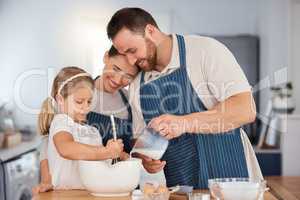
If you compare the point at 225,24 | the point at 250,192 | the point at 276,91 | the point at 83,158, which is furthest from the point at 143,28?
the point at 225,24

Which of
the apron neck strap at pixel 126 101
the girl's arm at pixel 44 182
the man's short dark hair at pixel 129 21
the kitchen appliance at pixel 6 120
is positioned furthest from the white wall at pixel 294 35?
the girl's arm at pixel 44 182

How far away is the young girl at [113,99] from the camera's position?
209 cm

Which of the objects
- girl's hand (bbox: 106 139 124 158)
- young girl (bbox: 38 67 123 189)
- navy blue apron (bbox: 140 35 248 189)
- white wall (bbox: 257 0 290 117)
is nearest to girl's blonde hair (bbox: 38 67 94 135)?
young girl (bbox: 38 67 123 189)

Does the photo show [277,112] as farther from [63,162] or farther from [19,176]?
[63,162]

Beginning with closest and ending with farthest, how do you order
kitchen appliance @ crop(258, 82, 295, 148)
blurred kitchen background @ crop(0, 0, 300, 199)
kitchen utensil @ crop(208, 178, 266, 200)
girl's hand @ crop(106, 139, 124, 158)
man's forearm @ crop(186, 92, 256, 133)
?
kitchen utensil @ crop(208, 178, 266, 200) < girl's hand @ crop(106, 139, 124, 158) < man's forearm @ crop(186, 92, 256, 133) < kitchen appliance @ crop(258, 82, 295, 148) < blurred kitchen background @ crop(0, 0, 300, 199)

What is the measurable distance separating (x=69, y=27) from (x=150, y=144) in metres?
3.99

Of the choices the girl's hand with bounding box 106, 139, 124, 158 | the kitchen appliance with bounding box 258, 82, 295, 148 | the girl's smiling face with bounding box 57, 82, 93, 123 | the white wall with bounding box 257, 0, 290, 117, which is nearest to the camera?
the girl's hand with bounding box 106, 139, 124, 158

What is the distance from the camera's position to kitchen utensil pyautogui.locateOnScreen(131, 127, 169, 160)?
177 cm

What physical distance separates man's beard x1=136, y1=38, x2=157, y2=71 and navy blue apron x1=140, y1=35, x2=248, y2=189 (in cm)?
5

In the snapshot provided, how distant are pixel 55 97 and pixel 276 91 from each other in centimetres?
289

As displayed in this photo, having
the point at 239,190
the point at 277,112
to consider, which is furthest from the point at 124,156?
the point at 277,112

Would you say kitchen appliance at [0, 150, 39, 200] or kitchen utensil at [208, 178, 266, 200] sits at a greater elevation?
kitchen utensil at [208, 178, 266, 200]

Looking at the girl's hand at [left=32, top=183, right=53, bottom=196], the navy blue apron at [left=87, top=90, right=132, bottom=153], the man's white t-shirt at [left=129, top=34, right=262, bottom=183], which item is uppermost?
the man's white t-shirt at [left=129, top=34, right=262, bottom=183]

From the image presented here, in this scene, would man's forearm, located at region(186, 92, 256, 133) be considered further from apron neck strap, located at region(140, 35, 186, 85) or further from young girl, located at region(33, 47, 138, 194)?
young girl, located at region(33, 47, 138, 194)
